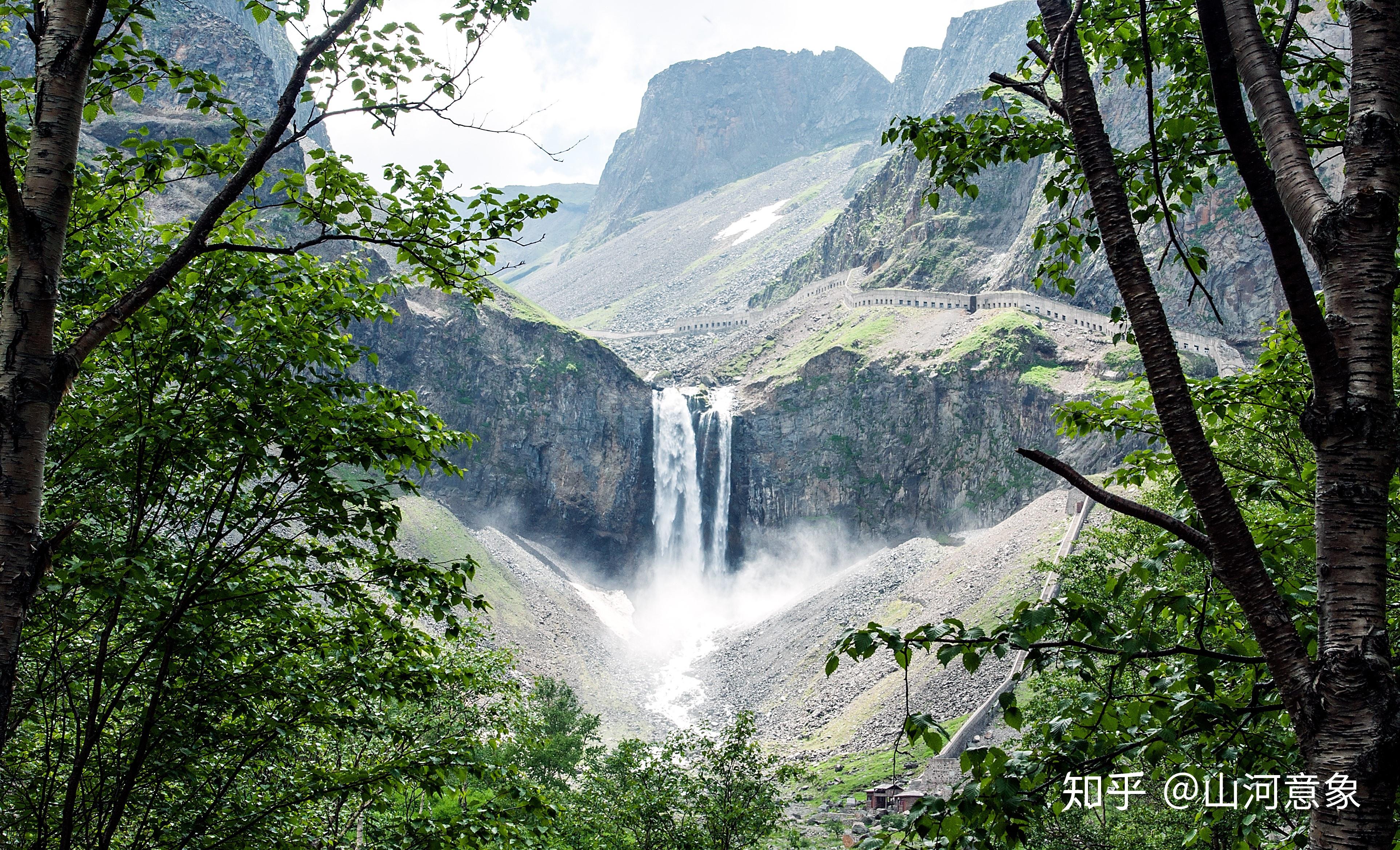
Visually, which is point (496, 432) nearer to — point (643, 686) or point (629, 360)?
point (643, 686)

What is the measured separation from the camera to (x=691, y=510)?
89312 mm

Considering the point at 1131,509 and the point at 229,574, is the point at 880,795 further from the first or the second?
the point at 1131,509

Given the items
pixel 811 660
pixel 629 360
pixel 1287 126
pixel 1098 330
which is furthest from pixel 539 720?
pixel 629 360

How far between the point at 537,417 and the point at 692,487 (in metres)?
21.3

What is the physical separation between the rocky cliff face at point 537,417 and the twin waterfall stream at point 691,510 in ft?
10.1

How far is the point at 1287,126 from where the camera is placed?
3945 mm

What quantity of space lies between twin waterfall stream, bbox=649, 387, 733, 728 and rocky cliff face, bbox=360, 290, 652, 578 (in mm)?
3080

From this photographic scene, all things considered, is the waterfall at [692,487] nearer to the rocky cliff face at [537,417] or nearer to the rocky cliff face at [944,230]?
the rocky cliff face at [537,417]

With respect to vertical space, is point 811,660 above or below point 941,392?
below

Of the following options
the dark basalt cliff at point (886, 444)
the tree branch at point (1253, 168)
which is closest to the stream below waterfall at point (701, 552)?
the dark basalt cliff at point (886, 444)

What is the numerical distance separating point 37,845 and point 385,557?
3.11 m

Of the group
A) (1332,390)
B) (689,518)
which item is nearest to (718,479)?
(689,518)

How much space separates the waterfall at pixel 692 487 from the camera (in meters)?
88.7

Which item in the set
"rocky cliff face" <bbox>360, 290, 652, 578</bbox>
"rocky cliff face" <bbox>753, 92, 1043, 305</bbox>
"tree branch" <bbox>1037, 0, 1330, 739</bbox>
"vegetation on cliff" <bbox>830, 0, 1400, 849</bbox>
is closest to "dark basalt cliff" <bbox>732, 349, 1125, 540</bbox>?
"rocky cliff face" <bbox>360, 290, 652, 578</bbox>
